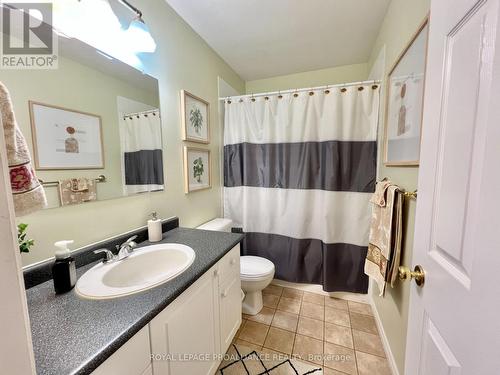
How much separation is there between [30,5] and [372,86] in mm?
2075

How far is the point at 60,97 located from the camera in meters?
0.89

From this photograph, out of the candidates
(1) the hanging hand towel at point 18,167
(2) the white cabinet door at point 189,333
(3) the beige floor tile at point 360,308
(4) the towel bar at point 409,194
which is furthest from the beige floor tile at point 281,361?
(1) the hanging hand towel at point 18,167

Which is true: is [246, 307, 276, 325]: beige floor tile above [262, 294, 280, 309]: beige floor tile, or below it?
below

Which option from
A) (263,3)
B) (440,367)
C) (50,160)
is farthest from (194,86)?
(440,367)

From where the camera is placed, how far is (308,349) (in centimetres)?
145

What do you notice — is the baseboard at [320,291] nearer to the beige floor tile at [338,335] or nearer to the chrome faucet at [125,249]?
the beige floor tile at [338,335]

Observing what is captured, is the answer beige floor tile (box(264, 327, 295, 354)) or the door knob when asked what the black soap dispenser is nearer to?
the door knob

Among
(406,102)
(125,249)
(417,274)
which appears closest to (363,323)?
(417,274)

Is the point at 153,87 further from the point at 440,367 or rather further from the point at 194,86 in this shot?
the point at 440,367

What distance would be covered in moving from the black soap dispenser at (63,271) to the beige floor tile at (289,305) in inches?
63.5

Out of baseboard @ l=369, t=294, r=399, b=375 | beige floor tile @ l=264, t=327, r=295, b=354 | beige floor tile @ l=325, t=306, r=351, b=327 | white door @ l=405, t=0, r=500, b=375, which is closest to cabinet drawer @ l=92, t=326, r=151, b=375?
white door @ l=405, t=0, r=500, b=375

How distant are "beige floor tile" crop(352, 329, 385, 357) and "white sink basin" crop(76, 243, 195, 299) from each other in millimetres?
1404

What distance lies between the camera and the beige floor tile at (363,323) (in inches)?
63.8

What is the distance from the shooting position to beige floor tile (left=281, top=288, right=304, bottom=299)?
79.7 inches
